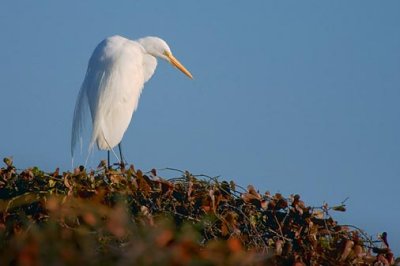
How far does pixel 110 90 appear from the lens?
10414 millimetres

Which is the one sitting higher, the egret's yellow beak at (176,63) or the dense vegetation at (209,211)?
the egret's yellow beak at (176,63)

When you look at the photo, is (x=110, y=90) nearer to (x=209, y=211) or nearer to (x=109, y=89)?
(x=109, y=89)

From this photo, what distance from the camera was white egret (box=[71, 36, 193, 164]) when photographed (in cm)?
1027

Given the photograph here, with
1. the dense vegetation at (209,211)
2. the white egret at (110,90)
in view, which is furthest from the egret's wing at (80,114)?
the dense vegetation at (209,211)

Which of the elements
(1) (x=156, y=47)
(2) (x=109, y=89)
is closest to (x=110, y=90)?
(2) (x=109, y=89)

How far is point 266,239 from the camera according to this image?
4.97m

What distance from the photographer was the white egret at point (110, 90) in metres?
10.3

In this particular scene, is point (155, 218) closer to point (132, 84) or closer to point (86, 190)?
point (86, 190)

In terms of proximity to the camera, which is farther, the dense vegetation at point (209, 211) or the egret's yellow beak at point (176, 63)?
the egret's yellow beak at point (176, 63)

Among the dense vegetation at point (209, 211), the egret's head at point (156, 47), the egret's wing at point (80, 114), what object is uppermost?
the egret's head at point (156, 47)

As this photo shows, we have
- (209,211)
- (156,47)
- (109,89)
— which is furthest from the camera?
(156,47)

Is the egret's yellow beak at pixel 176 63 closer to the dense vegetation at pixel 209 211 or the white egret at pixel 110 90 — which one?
the white egret at pixel 110 90

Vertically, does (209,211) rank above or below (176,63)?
below

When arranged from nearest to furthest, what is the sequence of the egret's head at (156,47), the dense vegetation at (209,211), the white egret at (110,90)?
the dense vegetation at (209,211)
the white egret at (110,90)
the egret's head at (156,47)
